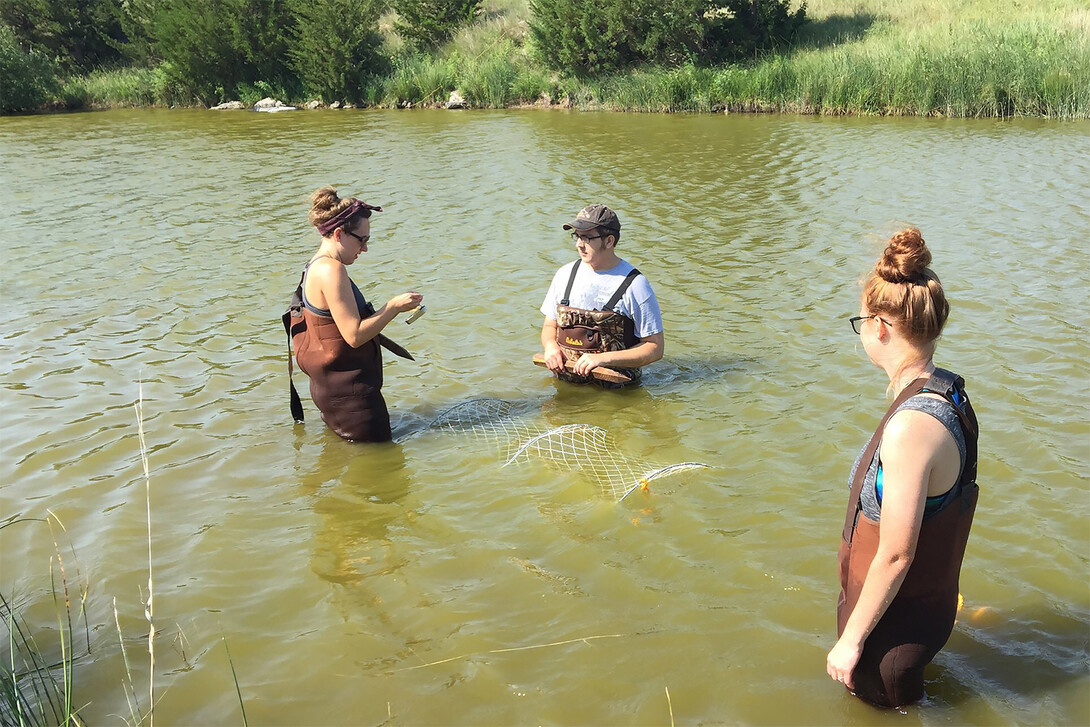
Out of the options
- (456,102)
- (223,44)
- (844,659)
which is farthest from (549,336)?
(223,44)

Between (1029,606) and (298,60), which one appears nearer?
(1029,606)

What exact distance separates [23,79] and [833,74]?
95.2 feet

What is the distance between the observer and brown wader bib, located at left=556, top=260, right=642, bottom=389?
6.88 m

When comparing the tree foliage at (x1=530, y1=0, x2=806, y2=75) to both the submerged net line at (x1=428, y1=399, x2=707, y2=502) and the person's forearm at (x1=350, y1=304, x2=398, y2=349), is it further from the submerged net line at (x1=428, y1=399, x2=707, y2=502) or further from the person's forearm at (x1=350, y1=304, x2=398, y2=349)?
the person's forearm at (x1=350, y1=304, x2=398, y2=349)

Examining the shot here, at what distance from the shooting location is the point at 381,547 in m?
5.20

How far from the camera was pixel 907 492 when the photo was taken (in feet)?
9.46

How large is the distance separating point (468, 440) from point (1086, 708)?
412 centimetres

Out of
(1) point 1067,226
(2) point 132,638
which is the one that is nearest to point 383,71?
(1) point 1067,226

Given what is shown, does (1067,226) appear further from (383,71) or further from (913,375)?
(383,71)

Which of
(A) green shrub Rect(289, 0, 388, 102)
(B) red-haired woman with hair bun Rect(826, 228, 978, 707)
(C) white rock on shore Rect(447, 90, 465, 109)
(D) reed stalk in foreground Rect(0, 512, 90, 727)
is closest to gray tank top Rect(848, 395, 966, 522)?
(B) red-haired woman with hair bun Rect(826, 228, 978, 707)

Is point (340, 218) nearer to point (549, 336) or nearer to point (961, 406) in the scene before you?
point (549, 336)

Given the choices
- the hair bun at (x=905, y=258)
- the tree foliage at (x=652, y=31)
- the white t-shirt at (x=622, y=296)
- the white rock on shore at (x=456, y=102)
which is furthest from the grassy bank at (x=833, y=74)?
the hair bun at (x=905, y=258)

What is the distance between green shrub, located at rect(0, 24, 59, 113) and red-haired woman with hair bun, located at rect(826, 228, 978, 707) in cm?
3774

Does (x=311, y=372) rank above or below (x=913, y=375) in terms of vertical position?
below
